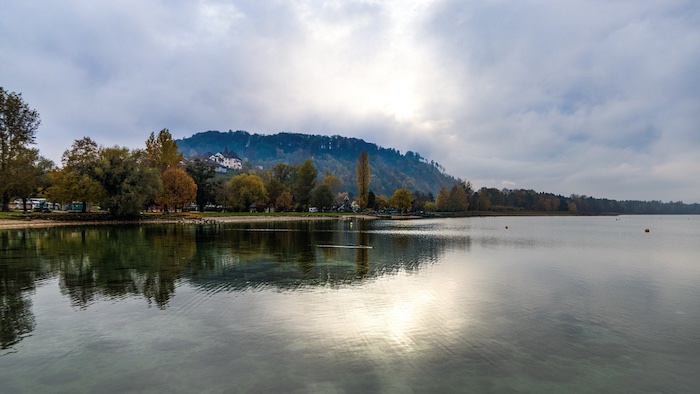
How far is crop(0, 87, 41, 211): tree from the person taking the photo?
68688mm

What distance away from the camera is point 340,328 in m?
13.8

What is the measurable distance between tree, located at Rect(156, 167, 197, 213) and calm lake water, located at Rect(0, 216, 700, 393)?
65.7 m

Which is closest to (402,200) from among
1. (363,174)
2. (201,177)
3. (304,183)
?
(363,174)

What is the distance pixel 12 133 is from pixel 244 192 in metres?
54.8

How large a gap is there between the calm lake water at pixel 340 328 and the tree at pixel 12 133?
5644 cm

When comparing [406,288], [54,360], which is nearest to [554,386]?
[406,288]

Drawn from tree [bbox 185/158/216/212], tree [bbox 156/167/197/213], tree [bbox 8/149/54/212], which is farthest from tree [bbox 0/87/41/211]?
tree [bbox 185/158/216/212]

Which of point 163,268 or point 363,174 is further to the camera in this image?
point 363,174

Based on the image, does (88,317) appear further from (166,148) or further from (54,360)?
(166,148)

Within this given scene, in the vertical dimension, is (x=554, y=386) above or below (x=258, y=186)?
below

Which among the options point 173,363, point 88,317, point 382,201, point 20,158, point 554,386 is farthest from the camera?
point 382,201

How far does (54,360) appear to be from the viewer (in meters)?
10.7

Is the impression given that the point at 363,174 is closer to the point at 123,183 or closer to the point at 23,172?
the point at 123,183

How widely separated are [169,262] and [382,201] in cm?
16770
